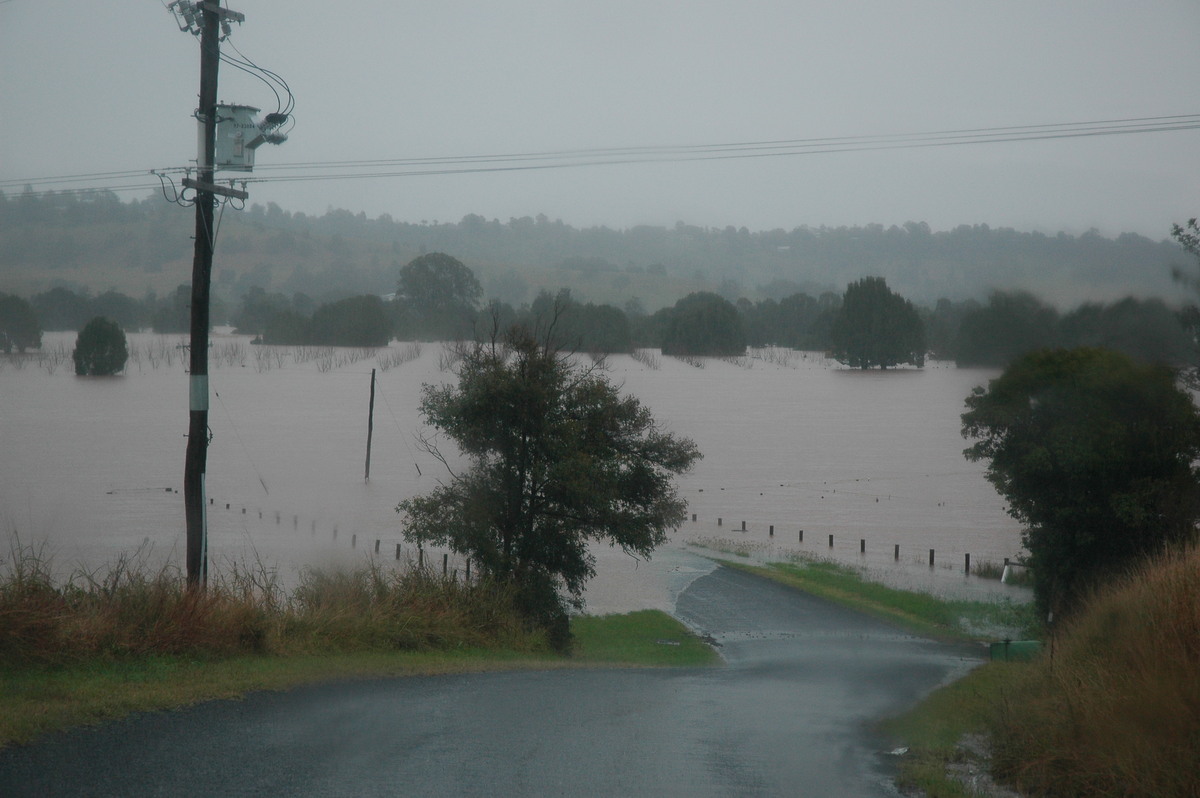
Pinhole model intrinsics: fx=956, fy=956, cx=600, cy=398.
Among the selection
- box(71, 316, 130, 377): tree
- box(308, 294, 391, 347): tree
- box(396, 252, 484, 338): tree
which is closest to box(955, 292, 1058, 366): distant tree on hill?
box(396, 252, 484, 338): tree

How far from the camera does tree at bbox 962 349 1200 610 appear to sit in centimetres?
2317

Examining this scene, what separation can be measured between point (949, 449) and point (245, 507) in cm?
7224

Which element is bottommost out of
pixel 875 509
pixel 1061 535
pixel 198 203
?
pixel 875 509

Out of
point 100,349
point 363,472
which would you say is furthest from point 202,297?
point 363,472

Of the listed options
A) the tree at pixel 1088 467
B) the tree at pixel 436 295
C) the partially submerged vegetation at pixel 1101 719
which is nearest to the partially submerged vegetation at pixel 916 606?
the tree at pixel 1088 467

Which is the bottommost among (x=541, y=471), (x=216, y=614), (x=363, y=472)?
(x=363, y=472)

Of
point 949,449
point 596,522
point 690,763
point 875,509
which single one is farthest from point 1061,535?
point 949,449

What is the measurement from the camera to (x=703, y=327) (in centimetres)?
5884

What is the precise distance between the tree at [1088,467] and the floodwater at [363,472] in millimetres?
3379

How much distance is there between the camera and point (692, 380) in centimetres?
13175

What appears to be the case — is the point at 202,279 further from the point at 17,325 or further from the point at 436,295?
the point at 436,295

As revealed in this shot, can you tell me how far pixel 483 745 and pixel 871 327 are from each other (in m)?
48.1

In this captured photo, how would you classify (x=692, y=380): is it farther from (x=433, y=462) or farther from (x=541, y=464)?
(x=541, y=464)

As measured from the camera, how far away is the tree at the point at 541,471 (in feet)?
66.2
